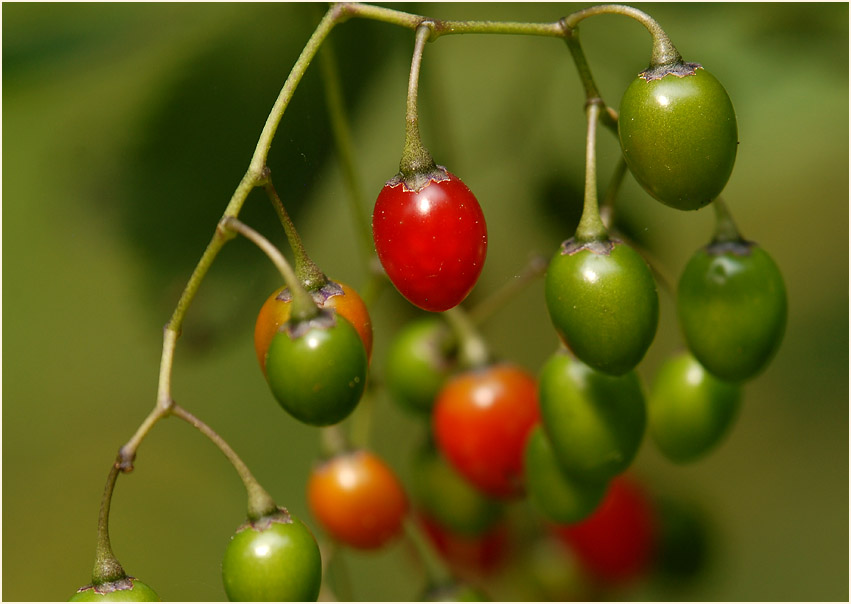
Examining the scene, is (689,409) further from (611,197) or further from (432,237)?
(432,237)

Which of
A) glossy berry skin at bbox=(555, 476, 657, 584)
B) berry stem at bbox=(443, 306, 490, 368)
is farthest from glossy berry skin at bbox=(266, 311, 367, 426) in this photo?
glossy berry skin at bbox=(555, 476, 657, 584)

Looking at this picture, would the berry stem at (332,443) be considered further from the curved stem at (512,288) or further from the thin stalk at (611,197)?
the thin stalk at (611,197)

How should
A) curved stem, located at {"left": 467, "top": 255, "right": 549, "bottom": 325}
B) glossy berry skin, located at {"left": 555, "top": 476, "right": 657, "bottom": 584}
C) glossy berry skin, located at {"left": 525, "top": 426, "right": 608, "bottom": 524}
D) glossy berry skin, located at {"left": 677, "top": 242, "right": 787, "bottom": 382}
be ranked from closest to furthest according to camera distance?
glossy berry skin, located at {"left": 677, "top": 242, "right": 787, "bottom": 382} → glossy berry skin, located at {"left": 525, "top": 426, "right": 608, "bottom": 524} → curved stem, located at {"left": 467, "top": 255, "right": 549, "bottom": 325} → glossy berry skin, located at {"left": 555, "top": 476, "right": 657, "bottom": 584}

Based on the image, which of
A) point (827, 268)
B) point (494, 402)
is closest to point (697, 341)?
point (494, 402)

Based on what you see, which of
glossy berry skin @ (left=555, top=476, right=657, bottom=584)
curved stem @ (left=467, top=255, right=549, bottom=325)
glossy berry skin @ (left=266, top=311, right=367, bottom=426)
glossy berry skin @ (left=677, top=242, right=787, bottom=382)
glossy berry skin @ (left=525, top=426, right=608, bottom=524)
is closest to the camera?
A: glossy berry skin @ (left=266, top=311, right=367, bottom=426)

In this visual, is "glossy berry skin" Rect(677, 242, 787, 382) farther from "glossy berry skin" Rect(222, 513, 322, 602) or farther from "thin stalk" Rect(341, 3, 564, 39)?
"glossy berry skin" Rect(222, 513, 322, 602)

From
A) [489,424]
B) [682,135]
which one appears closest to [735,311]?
[682,135]

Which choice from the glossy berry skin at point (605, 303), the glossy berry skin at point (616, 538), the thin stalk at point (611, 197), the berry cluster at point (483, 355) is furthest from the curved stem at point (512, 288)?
the glossy berry skin at point (616, 538)

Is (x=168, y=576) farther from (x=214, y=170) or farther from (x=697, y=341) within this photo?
(x=697, y=341)
